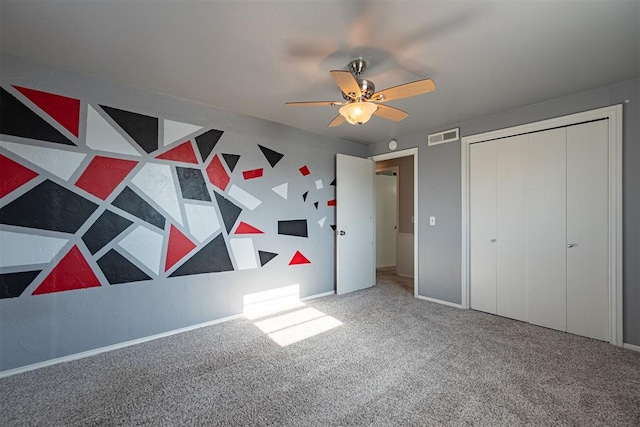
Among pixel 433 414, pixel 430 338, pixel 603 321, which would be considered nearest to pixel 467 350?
pixel 430 338

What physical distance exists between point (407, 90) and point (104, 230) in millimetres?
2844

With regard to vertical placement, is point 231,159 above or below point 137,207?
above

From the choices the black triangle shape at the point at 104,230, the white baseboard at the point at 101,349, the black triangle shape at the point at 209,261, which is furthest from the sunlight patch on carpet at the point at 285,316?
the black triangle shape at the point at 104,230

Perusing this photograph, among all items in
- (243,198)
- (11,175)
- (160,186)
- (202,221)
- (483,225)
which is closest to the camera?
(11,175)

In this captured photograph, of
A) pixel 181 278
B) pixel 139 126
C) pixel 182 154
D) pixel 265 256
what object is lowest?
pixel 181 278

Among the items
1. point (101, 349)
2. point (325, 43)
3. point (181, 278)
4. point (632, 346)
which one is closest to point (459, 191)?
point (632, 346)

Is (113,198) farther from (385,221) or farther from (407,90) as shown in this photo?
(385,221)

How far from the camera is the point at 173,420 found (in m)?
1.67

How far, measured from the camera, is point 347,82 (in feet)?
6.48

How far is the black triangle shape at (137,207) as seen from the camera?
103 inches

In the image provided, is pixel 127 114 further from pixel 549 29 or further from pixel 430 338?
pixel 430 338

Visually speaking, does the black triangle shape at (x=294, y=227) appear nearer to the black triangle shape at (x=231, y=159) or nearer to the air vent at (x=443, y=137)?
the black triangle shape at (x=231, y=159)

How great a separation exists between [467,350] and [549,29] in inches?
100

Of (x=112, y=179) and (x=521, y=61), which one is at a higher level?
(x=521, y=61)
